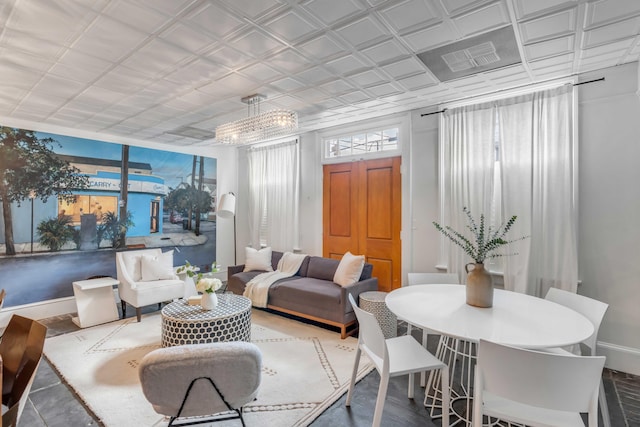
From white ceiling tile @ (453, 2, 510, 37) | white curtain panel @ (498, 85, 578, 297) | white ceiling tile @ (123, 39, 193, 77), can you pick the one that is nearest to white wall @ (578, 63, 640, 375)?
white curtain panel @ (498, 85, 578, 297)

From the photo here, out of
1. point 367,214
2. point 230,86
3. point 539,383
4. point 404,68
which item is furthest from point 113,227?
point 539,383

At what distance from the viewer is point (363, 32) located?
7.27 feet

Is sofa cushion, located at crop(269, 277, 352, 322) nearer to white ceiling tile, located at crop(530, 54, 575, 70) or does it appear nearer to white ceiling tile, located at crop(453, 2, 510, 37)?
white ceiling tile, located at crop(453, 2, 510, 37)

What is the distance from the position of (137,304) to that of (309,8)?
385 cm

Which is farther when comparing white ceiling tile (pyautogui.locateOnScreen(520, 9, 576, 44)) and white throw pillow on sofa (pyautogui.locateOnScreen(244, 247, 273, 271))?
white throw pillow on sofa (pyautogui.locateOnScreen(244, 247, 273, 271))

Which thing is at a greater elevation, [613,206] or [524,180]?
[524,180]

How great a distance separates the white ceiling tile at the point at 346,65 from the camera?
2620 millimetres

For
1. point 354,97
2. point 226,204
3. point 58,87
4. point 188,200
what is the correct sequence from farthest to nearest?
1. point 188,200
2. point 226,204
3. point 354,97
4. point 58,87

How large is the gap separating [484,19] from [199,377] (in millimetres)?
2758

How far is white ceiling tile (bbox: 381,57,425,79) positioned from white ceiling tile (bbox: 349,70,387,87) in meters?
0.11

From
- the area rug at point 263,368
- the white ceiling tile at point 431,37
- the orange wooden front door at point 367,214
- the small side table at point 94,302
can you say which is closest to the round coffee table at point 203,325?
the area rug at point 263,368

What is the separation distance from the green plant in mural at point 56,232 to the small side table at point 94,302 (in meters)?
0.73

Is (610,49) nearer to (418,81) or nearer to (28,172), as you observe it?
(418,81)

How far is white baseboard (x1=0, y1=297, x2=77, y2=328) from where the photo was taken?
3.87m
